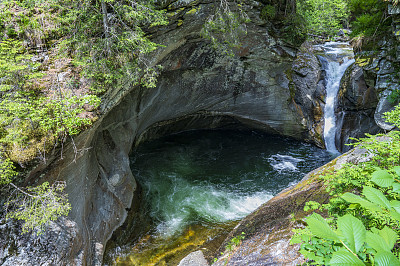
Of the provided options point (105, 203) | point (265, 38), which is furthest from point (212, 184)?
point (265, 38)

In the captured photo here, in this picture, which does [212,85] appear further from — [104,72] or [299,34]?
[104,72]

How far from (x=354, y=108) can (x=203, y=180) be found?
24.2ft

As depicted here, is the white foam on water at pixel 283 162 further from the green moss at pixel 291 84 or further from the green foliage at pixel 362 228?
the green foliage at pixel 362 228

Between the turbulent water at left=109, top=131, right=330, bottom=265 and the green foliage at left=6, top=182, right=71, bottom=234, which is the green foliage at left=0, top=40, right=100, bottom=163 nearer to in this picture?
the green foliage at left=6, top=182, right=71, bottom=234

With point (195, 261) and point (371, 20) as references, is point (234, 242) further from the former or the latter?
point (371, 20)

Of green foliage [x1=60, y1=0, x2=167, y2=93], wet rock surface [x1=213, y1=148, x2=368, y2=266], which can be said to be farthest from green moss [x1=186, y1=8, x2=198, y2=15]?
wet rock surface [x1=213, y1=148, x2=368, y2=266]

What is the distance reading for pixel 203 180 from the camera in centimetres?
882

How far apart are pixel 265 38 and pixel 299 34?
52.8 inches

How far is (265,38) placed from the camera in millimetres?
9164

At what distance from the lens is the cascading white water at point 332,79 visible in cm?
1084

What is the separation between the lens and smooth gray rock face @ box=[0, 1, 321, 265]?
192 inches

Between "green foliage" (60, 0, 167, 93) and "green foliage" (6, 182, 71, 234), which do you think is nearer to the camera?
"green foliage" (6, 182, 71, 234)

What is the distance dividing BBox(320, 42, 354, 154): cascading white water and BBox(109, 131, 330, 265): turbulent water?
0.86 m

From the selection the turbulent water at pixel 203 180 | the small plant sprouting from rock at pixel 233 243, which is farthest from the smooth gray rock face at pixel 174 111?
the small plant sprouting from rock at pixel 233 243
